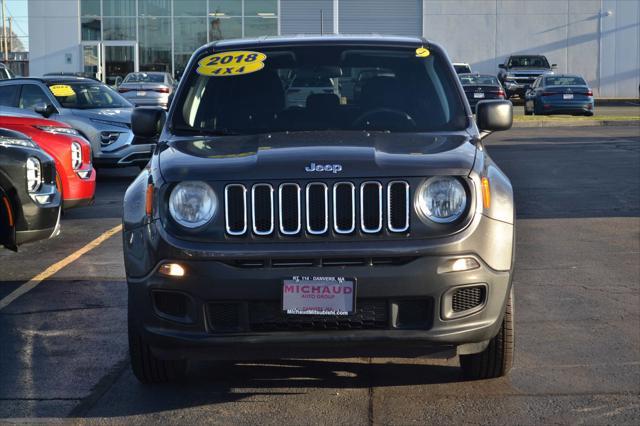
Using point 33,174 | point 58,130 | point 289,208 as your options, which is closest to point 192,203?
point 289,208

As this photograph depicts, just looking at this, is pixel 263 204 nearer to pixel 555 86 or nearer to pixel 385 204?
pixel 385 204

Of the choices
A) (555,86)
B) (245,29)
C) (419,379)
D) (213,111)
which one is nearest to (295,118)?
(213,111)

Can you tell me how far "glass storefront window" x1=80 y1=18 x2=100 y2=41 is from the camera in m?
49.5

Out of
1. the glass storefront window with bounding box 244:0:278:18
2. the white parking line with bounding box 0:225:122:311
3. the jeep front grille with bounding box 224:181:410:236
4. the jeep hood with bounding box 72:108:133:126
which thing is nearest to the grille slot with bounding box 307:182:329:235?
the jeep front grille with bounding box 224:181:410:236

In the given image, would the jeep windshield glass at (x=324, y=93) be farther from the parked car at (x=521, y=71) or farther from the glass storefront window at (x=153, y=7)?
the glass storefront window at (x=153, y=7)

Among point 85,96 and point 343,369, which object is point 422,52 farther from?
point 85,96

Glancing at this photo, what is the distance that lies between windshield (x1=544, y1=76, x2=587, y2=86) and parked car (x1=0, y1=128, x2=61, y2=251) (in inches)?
1091

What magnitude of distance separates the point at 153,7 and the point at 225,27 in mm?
3271

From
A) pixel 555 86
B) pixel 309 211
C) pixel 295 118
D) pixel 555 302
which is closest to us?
pixel 309 211

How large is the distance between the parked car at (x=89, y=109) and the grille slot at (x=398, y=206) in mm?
11661

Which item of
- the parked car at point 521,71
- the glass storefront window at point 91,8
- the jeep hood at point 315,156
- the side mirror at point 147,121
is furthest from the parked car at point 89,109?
the glass storefront window at point 91,8

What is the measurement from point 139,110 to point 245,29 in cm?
4305

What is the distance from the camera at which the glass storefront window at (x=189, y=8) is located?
160ft

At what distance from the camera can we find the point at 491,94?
35.3m
